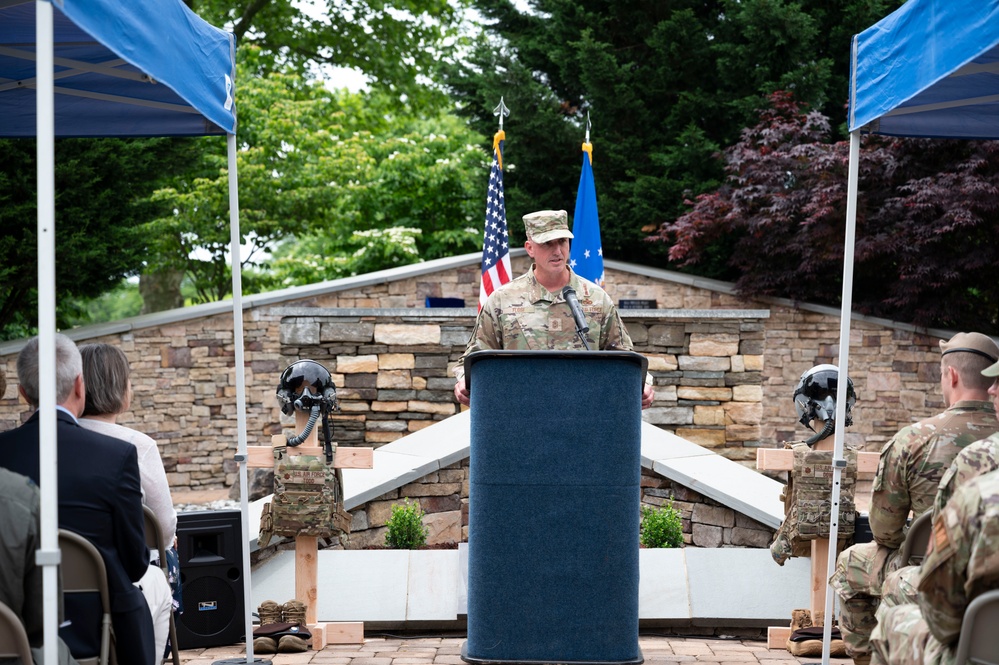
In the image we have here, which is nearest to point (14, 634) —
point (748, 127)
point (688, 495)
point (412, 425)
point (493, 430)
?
point (493, 430)

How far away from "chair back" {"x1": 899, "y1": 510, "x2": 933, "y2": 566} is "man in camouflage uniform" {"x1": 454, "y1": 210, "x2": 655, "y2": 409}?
1.36m

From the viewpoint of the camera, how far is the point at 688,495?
20.1 ft

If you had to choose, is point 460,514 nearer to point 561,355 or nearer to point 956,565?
point 561,355

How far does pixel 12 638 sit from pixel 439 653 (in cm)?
267

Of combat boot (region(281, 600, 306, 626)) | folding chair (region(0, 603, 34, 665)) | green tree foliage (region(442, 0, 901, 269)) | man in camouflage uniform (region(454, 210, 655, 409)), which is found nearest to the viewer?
folding chair (region(0, 603, 34, 665))

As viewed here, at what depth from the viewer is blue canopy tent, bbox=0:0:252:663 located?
2.39 metres

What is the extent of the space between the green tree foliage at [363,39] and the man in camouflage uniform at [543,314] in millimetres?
16152

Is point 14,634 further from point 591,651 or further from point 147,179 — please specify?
point 147,179

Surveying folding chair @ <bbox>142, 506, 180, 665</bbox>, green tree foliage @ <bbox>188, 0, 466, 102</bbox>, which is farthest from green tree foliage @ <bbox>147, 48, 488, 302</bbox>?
folding chair @ <bbox>142, 506, 180, 665</bbox>

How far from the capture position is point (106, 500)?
9.02ft

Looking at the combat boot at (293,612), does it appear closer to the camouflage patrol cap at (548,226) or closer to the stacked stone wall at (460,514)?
the stacked stone wall at (460,514)

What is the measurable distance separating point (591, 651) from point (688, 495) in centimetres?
306

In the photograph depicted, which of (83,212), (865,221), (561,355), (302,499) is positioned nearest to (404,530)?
(302,499)

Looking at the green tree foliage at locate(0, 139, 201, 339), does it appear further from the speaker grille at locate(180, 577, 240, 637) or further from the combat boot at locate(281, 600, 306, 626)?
the combat boot at locate(281, 600, 306, 626)
